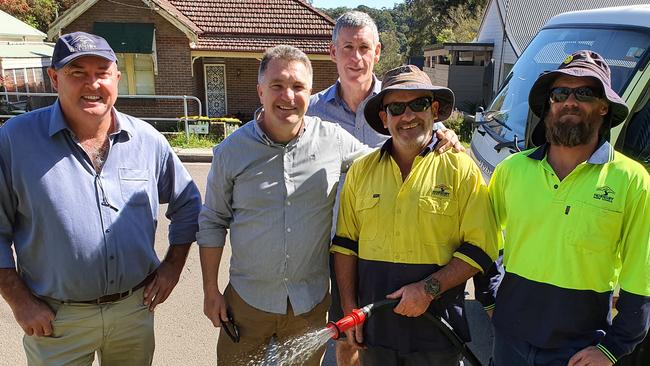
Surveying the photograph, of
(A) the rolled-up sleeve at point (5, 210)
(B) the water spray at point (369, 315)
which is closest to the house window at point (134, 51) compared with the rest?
(A) the rolled-up sleeve at point (5, 210)

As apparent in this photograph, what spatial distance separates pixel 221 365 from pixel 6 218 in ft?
4.52

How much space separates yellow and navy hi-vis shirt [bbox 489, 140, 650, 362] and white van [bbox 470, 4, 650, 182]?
4.47ft

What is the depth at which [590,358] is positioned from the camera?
2.18m

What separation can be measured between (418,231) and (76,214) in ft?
5.57

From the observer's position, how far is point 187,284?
18.3 ft

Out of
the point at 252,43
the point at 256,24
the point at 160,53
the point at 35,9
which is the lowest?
the point at 160,53

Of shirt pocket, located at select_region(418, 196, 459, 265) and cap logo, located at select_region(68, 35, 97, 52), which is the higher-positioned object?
cap logo, located at select_region(68, 35, 97, 52)

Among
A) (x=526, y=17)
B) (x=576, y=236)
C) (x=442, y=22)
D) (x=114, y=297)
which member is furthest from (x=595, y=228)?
(x=442, y=22)

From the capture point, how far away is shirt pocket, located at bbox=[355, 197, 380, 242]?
2580 mm

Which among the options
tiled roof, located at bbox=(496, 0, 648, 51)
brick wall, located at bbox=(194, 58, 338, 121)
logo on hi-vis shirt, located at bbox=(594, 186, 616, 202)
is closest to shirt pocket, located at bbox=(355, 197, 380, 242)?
logo on hi-vis shirt, located at bbox=(594, 186, 616, 202)

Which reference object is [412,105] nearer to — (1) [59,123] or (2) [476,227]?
(2) [476,227]

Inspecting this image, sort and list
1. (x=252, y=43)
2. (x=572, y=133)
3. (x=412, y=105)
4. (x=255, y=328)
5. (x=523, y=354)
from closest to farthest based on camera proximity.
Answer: (x=572, y=133), (x=523, y=354), (x=412, y=105), (x=255, y=328), (x=252, y=43)

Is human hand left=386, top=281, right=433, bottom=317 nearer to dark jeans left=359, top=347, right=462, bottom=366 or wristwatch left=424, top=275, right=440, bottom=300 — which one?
wristwatch left=424, top=275, right=440, bottom=300

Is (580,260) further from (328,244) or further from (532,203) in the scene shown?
(328,244)
